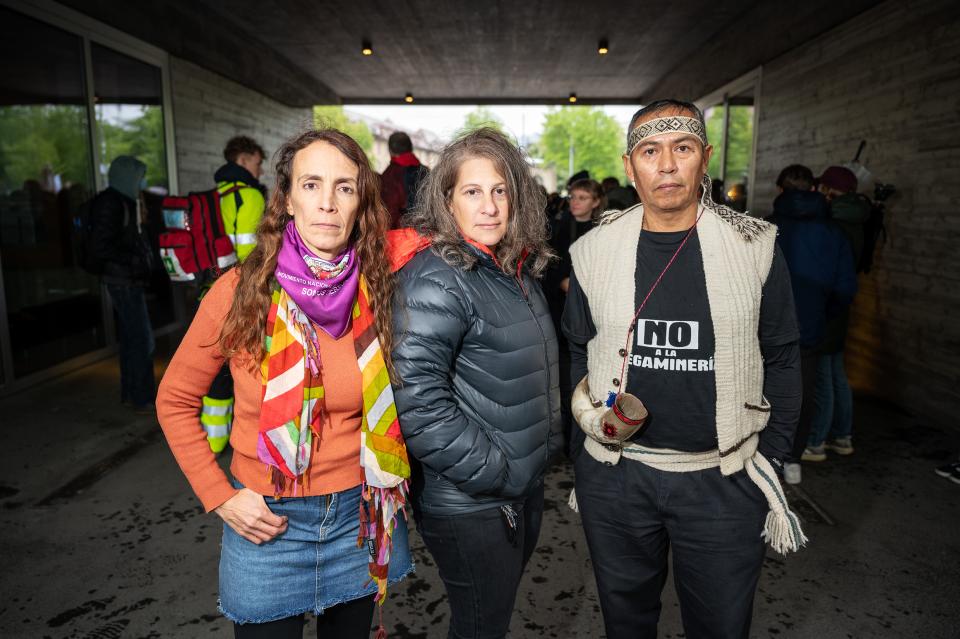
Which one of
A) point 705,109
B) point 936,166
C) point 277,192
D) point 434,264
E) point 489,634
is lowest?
point 489,634

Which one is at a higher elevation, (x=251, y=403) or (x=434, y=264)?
(x=434, y=264)

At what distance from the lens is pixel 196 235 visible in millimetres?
3793

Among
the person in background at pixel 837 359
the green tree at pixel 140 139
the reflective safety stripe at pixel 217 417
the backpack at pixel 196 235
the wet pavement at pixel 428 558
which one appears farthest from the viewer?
the green tree at pixel 140 139

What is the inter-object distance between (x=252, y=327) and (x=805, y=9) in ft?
24.0

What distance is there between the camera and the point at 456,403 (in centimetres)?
154

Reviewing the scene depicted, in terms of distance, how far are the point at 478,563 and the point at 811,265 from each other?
2784 mm

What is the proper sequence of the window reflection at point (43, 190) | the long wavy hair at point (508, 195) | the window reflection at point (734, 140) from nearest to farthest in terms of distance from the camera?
the long wavy hair at point (508, 195), the window reflection at point (43, 190), the window reflection at point (734, 140)

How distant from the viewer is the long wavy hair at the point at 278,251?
1.42 meters

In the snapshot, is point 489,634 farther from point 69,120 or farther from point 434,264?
point 69,120

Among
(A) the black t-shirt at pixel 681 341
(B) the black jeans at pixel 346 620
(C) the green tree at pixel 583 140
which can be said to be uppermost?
(C) the green tree at pixel 583 140

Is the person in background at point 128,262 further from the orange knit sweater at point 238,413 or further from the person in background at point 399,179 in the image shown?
the orange knit sweater at point 238,413

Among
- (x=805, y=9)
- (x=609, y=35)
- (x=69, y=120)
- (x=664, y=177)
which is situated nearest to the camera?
(x=664, y=177)

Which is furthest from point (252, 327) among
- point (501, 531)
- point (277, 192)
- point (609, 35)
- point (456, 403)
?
point (609, 35)

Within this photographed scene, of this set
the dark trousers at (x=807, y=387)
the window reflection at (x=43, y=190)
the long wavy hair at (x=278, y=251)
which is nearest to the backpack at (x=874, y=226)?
the dark trousers at (x=807, y=387)
